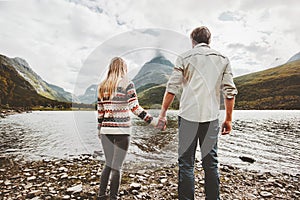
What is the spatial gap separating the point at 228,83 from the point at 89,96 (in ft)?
8.95

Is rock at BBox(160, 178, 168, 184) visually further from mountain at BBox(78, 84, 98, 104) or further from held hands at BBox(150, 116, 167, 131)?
mountain at BBox(78, 84, 98, 104)

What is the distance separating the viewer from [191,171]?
10.8ft

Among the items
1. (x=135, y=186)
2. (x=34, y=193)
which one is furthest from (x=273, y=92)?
(x=34, y=193)

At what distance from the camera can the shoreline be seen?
15.0ft

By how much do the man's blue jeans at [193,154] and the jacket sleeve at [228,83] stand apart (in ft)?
1.57

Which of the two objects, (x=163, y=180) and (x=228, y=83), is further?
(x=163, y=180)

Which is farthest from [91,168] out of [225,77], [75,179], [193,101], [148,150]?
[225,77]

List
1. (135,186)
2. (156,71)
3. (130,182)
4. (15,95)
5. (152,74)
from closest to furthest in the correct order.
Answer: (152,74) → (156,71) → (135,186) → (130,182) → (15,95)

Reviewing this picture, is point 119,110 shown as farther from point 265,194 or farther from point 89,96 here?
point 265,194

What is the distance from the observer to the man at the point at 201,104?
325cm

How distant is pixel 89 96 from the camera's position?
14.5 ft

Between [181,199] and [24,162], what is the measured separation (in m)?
6.40

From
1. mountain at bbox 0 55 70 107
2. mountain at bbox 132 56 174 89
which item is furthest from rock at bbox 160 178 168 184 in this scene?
mountain at bbox 0 55 70 107

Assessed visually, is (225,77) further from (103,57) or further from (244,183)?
(244,183)
